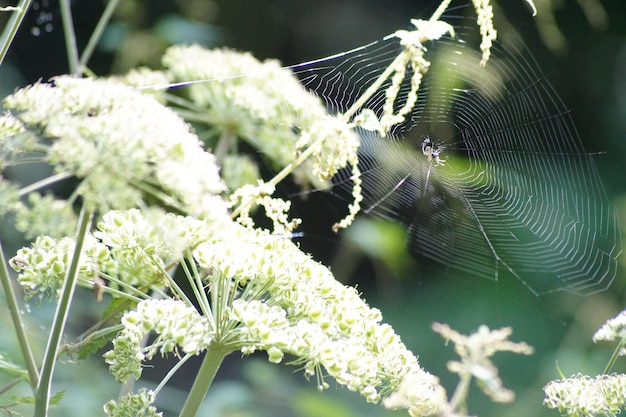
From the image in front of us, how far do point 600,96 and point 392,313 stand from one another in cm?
115

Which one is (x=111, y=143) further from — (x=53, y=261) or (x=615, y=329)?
(x=615, y=329)

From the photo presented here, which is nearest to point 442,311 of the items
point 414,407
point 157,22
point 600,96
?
point 600,96

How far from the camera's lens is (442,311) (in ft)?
8.13

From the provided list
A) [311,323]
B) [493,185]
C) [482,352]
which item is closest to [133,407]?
[311,323]

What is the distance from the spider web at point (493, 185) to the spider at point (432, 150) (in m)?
0.01

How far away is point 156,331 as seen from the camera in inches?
24.1

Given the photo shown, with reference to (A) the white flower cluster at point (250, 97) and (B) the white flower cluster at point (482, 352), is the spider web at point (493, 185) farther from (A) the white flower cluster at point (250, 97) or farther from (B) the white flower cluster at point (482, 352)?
(B) the white flower cluster at point (482, 352)

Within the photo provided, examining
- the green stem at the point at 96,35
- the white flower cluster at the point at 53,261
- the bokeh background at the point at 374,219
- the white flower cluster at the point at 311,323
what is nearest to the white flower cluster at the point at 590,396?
the white flower cluster at the point at 311,323

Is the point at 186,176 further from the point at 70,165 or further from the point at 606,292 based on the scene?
the point at 606,292

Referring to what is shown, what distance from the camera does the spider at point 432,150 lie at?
2.40 meters

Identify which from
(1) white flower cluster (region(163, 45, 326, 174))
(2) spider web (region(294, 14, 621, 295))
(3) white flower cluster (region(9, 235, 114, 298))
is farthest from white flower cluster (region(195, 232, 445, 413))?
(2) spider web (region(294, 14, 621, 295))

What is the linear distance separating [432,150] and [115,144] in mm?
2007

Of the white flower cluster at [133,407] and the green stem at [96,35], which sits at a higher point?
the green stem at [96,35]

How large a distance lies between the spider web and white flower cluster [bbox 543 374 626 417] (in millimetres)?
1381
